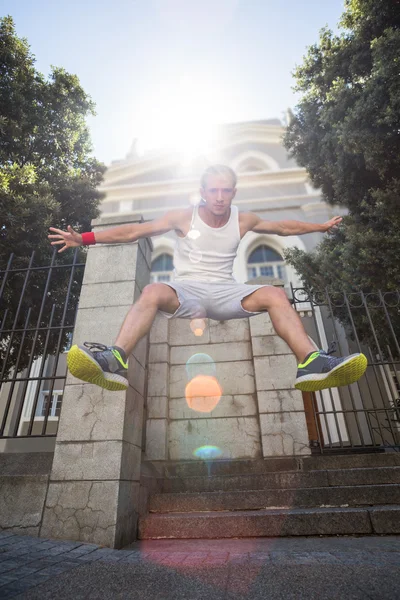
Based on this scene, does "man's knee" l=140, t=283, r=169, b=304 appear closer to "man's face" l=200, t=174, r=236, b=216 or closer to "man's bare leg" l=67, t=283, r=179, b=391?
"man's bare leg" l=67, t=283, r=179, b=391

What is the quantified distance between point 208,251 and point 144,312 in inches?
34.8

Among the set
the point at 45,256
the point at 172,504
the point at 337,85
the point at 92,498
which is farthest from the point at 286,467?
the point at 337,85

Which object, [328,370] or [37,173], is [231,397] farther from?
[37,173]

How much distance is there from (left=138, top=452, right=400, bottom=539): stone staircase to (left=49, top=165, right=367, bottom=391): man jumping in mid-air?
4.13 feet

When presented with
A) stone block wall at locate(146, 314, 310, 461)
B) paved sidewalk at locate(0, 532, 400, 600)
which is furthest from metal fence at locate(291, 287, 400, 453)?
paved sidewalk at locate(0, 532, 400, 600)

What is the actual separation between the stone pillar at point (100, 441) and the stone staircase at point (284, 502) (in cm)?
52

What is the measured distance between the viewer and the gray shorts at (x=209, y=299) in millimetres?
2951

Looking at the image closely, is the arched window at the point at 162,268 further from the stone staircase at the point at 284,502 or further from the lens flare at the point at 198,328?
the stone staircase at the point at 284,502

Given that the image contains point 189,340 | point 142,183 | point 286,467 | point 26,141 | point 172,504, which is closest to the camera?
point 172,504

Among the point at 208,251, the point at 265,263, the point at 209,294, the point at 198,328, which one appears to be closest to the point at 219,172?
the point at 208,251

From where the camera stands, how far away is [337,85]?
856 cm

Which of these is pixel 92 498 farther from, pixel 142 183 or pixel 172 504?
pixel 142 183

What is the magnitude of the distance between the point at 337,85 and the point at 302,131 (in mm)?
1761

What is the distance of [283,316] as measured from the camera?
9.37 feet
